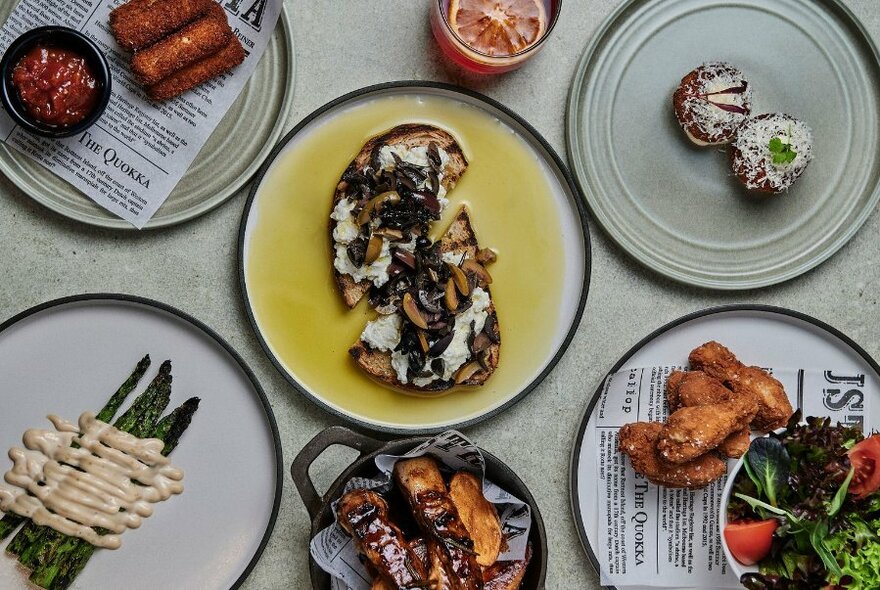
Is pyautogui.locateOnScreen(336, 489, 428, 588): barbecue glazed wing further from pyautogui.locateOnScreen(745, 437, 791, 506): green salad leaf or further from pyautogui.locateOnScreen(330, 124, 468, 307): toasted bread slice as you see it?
pyautogui.locateOnScreen(745, 437, 791, 506): green salad leaf

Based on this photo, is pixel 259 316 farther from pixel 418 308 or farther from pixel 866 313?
pixel 866 313

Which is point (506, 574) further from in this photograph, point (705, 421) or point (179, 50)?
point (179, 50)

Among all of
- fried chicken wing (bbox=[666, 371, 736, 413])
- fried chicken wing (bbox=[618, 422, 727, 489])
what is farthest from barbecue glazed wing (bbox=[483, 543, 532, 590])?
fried chicken wing (bbox=[666, 371, 736, 413])

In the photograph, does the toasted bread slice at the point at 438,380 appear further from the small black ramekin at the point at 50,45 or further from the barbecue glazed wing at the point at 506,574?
the small black ramekin at the point at 50,45

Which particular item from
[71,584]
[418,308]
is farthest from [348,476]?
[71,584]

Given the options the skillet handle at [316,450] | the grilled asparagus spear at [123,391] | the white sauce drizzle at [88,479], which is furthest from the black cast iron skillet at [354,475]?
the grilled asparagus spear at [123,391]

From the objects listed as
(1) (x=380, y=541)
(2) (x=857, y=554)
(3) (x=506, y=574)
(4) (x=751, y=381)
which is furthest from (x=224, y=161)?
(2) (x=857, y=554)
